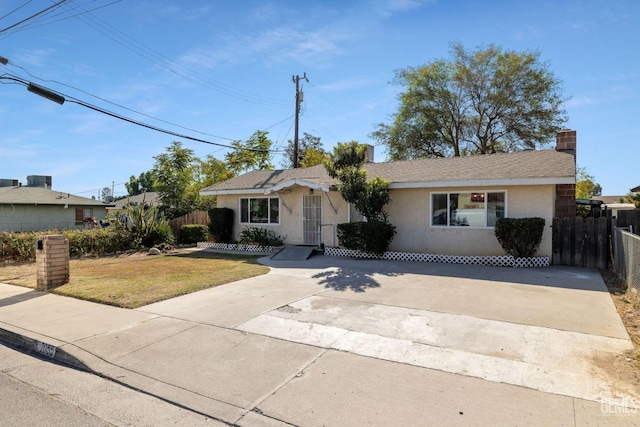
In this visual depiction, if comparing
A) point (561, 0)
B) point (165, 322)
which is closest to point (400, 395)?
point (165, 322)

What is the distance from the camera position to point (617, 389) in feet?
12.0

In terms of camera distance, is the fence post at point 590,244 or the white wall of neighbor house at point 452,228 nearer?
the fence post at point 590,244

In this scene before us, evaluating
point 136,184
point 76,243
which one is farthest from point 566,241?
point 136,184

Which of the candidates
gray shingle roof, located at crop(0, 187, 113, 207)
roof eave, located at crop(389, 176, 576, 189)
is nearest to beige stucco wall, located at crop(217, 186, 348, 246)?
roof eave, located at crop(389, 176, 576, 189)

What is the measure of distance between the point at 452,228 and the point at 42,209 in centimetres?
2782

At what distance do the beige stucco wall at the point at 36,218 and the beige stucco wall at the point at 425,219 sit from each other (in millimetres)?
19799

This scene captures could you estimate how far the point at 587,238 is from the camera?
11.0m

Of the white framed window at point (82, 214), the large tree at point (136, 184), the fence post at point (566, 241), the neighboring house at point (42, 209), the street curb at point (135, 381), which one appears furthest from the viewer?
the large tree at point (136, 184)

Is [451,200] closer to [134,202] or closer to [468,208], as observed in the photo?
[468,208]

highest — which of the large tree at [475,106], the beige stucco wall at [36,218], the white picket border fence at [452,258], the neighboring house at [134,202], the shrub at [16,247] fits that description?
the large tree at [475,106]

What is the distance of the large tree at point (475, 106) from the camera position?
2652 cm

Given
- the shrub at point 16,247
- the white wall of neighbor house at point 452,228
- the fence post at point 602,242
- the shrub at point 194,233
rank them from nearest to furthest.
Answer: the fence post at point 602,242 → the white wall of neighbor house at point 452,228 → the shrub at point 16,247 → the shrub at point 194,233

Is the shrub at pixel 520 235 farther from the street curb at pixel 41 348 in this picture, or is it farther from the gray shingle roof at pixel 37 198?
the gray shingle roof at pixel 37 198

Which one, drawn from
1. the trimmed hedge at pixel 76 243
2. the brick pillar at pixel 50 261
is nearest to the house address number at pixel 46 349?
the brick pillar at pixel 50 261
